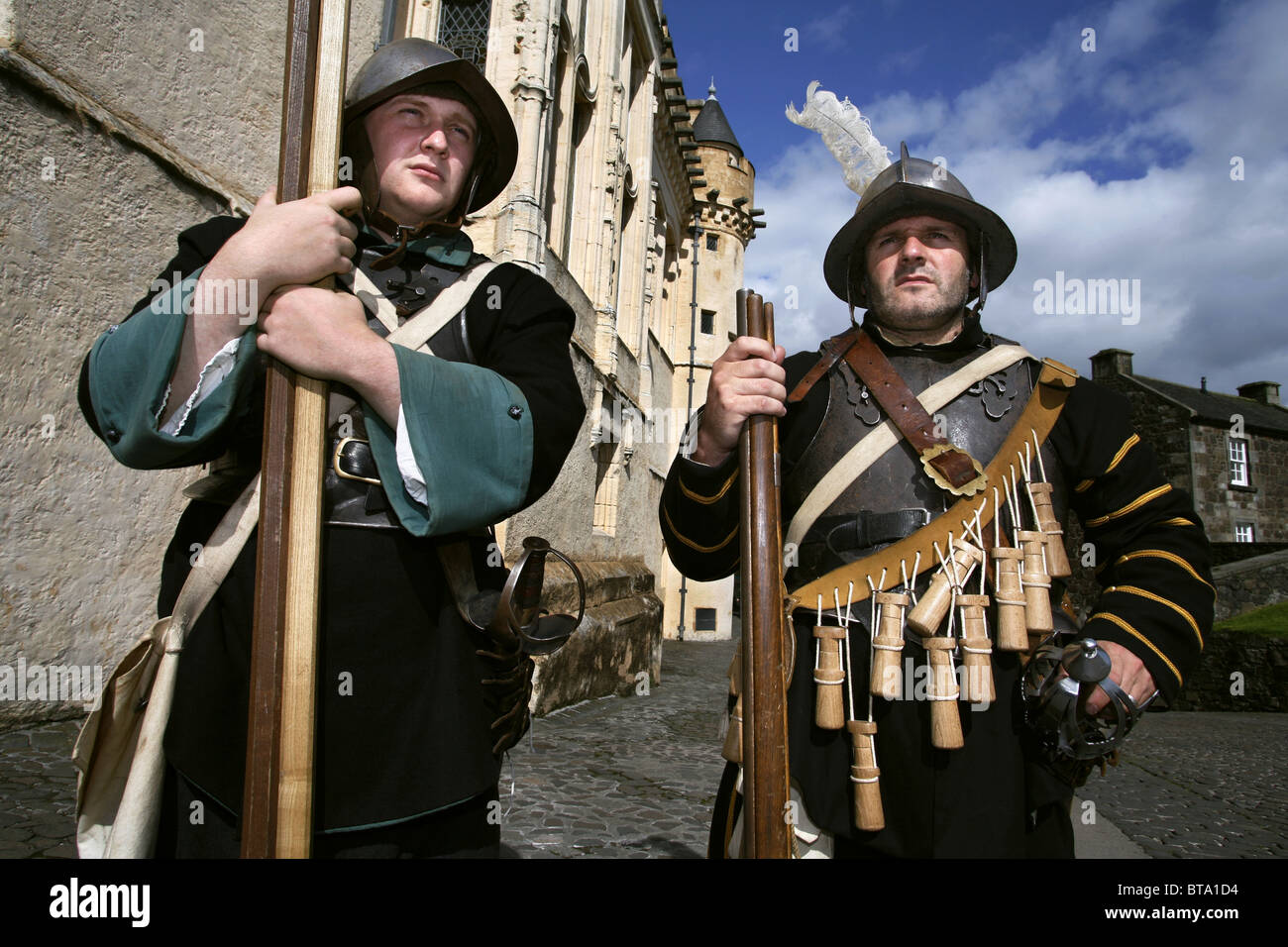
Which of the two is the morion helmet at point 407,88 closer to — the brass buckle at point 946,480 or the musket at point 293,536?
the musket at point 293,536

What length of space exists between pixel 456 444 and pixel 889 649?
1.18 m

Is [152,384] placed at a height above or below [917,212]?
below

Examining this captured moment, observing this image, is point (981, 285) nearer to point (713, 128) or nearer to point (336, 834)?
point (336, 834)

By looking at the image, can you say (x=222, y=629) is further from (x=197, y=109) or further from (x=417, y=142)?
(x=197, y=109)

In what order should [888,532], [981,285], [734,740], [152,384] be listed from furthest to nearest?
1. [981,285]
2. [888,532]
3. [734,740]
4. [152,384]

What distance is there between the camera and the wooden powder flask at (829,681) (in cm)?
191

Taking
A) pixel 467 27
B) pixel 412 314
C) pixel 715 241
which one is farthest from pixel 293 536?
pixel 715 241

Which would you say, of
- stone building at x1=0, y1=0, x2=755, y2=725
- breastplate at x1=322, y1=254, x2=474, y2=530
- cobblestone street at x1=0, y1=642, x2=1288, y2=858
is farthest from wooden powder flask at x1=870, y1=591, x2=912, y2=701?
stone building at x1=0, y1=0, x2=755, y2=725

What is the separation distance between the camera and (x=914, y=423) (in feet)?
7.04

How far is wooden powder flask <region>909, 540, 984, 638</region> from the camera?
1.91 metres

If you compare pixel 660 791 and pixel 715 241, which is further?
pixel 715 241

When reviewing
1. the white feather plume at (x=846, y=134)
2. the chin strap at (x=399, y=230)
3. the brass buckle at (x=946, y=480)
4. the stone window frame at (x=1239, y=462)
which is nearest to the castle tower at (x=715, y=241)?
the stone window frame at (x=1239, y=462)

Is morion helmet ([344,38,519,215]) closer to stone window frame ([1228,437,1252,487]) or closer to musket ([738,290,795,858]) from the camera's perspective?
musket ([738,290,795,858])
